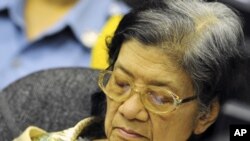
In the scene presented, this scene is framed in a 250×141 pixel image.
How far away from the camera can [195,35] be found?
1.63 m

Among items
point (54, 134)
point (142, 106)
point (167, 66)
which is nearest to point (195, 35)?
point (167, 66)

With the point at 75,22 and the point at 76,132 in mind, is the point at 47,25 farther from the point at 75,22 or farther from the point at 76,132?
the point at 76,132

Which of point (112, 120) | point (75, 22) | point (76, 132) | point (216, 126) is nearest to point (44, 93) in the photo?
point (76, 132)

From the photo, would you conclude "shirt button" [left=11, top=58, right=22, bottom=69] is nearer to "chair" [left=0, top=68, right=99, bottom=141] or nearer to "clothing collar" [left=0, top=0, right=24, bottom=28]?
"clothing collar" [left=0, top=0, right=24, bottom=28]

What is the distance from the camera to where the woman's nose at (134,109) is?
1633 millimetres

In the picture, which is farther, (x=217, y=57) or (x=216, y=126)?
(x=216, y=126)

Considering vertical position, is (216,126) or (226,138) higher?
(216,126)

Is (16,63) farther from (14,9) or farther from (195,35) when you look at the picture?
(195,35)

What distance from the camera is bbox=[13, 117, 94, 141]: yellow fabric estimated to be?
184 cm

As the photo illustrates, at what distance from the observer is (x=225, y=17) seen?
1699 millimetres

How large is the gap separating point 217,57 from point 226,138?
21.2 inches

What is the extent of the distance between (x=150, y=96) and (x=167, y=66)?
0.09m

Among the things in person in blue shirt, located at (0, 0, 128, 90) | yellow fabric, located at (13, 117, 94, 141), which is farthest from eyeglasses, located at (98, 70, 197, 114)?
person in blue shirt, located at (0, 0, 128, 90)

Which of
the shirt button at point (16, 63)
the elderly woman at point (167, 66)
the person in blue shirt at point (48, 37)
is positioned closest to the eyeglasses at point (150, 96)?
the elderly woman at point (167, 66)
